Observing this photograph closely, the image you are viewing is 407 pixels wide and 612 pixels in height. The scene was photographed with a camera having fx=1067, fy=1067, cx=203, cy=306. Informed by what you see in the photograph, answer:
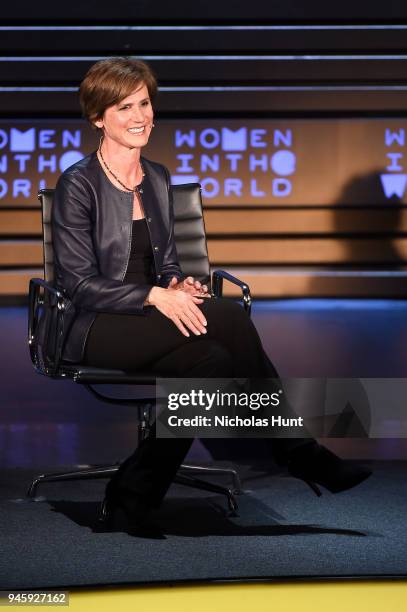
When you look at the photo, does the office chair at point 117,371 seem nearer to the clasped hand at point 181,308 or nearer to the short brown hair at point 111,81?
the clasped hand at point 181,308

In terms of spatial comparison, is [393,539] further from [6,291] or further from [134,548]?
[6,291]

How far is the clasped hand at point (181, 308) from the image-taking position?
2.72 metres

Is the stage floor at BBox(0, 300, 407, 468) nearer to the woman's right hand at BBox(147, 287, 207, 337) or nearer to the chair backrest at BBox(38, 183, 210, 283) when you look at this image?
the chair backrest at BBox(38, 183, 210, 283)

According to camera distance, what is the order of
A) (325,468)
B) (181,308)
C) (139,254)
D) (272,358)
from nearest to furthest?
(325,468) → (181,308) → (139,254) → (272,358)

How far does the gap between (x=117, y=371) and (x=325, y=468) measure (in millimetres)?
626

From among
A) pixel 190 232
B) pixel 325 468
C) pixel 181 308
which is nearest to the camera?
pixel 325 468

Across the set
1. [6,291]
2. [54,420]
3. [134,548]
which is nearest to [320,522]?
[134,548]

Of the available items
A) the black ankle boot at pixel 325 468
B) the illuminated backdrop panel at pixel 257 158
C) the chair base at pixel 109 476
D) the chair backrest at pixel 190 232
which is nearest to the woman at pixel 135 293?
the black ankle boot at pixel 325 468

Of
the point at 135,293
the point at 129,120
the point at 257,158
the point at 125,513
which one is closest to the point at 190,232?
the point at 129,120

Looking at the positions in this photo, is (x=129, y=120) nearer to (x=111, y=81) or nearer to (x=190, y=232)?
(x=111, y=81)

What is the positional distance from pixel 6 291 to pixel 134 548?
19.6ft

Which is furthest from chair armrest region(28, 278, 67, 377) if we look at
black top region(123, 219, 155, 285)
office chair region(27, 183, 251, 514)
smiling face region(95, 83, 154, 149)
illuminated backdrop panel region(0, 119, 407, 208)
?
illuminated backdrop panel region(0, 119, 407, 208)

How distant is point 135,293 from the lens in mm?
2791

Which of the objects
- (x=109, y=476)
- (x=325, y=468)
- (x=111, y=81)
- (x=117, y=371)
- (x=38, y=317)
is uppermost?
(x=111, y=81)
